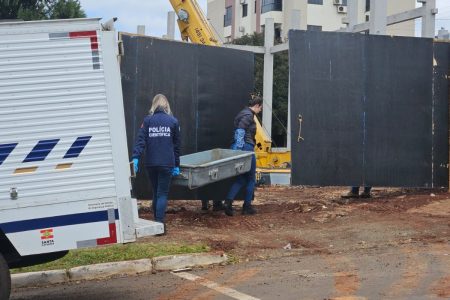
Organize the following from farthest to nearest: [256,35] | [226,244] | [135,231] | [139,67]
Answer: [256,35] < [139,67] < [226,244] < [135,231]

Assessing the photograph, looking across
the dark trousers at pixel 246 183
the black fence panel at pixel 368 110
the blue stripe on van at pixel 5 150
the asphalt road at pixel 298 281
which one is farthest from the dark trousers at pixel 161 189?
the blue stripe on van at pixel 5 150

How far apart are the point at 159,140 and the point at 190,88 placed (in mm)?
2040

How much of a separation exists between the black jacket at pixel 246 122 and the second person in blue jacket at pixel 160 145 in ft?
5.96

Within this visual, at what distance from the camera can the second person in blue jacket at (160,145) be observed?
28.9 ft

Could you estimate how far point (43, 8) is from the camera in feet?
85.0

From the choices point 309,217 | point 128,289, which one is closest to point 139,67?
point 309,217

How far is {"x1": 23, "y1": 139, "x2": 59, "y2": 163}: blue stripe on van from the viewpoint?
5.48 meters

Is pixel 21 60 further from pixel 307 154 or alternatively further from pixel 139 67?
pixel 307 154

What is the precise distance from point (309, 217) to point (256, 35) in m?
39.3

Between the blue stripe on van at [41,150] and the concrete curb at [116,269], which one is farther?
the concrete curb at [116,269]

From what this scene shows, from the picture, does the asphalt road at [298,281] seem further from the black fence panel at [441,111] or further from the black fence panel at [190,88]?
the black fence panel at [441,111]

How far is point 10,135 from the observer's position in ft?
17.9

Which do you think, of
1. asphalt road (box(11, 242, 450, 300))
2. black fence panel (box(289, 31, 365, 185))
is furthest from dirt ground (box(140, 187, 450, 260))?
black fence panel (box(289, 31, 365, 185))

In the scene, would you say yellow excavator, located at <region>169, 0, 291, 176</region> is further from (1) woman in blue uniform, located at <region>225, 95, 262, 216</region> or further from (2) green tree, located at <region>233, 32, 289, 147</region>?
(2) green tree, located at <region>233, 32, 289, 147</region>
